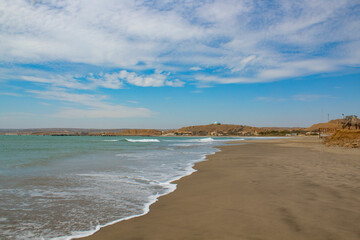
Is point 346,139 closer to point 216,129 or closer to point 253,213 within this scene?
point 253,213

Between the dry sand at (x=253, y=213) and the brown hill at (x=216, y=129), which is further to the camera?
the brown hill at (x=216, y=129)

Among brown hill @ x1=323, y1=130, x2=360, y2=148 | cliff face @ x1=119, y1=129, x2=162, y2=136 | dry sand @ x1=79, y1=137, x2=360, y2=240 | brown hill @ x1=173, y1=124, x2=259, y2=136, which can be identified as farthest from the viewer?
brown hill @ x1=173, y1=124, x2=259, y2=136

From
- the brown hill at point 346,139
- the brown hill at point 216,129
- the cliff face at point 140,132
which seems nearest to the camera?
the brown hill at point 346,139

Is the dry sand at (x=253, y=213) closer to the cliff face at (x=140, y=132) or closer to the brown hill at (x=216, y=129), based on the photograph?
the brown hill at (x=216, y=129)

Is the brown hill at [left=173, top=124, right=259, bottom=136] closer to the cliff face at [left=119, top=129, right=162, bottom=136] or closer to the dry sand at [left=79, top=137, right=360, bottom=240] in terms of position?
the cliff face at [left=119, top=129, right=162, bottom=136]

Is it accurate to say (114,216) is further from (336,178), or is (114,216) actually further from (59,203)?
(336,178)

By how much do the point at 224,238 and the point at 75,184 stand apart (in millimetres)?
5435

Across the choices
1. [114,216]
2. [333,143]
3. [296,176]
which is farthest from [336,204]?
[333,143]

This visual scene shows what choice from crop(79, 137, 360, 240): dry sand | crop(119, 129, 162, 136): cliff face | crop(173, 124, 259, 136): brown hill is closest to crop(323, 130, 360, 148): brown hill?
crop(79, 137, 360, 240): dry sand

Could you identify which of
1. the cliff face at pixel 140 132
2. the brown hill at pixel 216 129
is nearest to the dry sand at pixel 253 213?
the brown hill at pixel 216 129

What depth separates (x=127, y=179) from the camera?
8117 millimetres

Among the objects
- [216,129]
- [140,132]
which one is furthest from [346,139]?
[216,129]

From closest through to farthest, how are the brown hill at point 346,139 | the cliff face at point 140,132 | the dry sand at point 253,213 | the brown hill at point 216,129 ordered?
1. the dry sand at point 253,213
2. the brown hill at point 346,139
3. the cliff face at point 140,132
4. the brown hill at point 216,129

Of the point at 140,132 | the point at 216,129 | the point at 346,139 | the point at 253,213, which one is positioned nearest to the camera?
the point at 253,213
